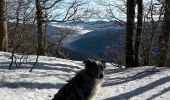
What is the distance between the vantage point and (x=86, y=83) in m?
9.25

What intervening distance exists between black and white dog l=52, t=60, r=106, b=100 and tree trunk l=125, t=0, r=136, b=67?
1040 centimetres

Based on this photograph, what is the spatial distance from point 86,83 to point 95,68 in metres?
0.44

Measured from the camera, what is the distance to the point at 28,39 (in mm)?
34375

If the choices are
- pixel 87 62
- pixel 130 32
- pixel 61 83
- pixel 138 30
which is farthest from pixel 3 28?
pixel 87 62

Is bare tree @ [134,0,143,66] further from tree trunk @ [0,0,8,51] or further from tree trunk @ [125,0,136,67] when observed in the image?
tree trunk @ [0,0,8,51]

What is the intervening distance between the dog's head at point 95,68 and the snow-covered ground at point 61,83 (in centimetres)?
234

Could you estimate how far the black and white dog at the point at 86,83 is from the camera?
9.00 m

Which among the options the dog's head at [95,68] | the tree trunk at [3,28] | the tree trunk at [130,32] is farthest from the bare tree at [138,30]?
the dog's head at [95,68]

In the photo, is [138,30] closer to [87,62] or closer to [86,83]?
[86,83]

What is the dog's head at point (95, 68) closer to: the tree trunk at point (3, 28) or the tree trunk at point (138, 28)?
the tree trunk at point (138, 28)

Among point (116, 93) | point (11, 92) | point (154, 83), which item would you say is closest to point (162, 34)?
point (154, 83)

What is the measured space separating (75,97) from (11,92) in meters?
2.64

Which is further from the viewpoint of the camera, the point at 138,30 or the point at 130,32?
the point at 138,30

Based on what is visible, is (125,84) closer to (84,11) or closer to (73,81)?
(73,81)
